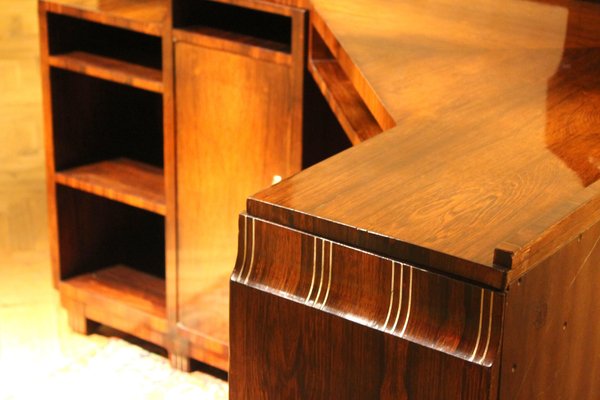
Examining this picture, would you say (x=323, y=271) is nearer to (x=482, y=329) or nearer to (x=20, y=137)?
(x=482, y=329)

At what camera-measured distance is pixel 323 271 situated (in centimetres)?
102

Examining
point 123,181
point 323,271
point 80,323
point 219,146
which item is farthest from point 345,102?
point 80,323

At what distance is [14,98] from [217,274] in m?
1.86

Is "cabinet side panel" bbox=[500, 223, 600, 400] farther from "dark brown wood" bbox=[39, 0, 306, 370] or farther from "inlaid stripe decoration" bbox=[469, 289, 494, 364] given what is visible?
"dark brown wood" bbox=[39, 0, 306, 370]

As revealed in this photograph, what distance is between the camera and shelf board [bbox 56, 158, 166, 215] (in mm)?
→ 2551

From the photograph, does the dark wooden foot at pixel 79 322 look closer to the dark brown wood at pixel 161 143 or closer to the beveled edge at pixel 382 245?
the dark brown wood at pixel 161 143

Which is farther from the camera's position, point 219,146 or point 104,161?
point 104,161

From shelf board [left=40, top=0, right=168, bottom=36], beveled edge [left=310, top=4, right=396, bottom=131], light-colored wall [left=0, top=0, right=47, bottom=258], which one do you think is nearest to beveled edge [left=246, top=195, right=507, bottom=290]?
beveled edge [left=310, top=4, right=396, bottom=131]

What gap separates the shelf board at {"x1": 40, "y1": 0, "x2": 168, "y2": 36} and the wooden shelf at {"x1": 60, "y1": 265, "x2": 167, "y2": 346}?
719 millimetres

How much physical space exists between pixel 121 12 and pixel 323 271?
1.56 metres

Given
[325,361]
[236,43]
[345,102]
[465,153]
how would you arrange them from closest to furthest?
1. [325,361]
2. [465,153]
3. [345,102]
4. [236,43]

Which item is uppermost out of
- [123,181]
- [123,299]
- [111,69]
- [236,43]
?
[236,43]

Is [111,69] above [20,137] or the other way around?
above

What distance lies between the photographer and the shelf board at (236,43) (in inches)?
86.3
